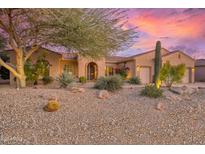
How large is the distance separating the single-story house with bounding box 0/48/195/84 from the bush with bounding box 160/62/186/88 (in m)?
0.14

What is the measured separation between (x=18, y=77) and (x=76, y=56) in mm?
1961

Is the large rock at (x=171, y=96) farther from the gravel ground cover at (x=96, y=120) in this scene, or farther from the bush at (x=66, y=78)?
the bush at (x=66, y=78)

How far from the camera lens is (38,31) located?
9.25 metres

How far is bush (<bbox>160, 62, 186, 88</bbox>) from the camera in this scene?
826 cm

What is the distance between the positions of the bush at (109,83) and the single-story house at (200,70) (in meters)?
1.91

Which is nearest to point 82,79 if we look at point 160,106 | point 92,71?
point 92,71

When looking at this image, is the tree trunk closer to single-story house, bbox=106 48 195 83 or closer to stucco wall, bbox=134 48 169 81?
single-story house, bbox=106 48 195 83

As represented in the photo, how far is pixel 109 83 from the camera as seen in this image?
8602 mm

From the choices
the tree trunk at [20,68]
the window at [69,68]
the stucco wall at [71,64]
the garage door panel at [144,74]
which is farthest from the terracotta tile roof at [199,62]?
the tree trunk at [20,68]

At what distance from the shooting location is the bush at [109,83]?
A: 8.46 metres

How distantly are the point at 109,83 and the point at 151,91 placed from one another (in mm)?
1103

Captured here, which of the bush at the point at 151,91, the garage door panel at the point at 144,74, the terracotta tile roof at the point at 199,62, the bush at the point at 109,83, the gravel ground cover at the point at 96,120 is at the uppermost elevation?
the terracotta tile roof at the point at 199,62

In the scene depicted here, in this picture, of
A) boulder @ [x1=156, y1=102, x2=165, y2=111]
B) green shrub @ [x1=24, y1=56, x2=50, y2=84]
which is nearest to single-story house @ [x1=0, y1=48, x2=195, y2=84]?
green shrub @ [x1=24, y1=56, x2=50, y2=84]

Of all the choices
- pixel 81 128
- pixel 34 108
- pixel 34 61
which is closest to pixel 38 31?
pixel 34 61
